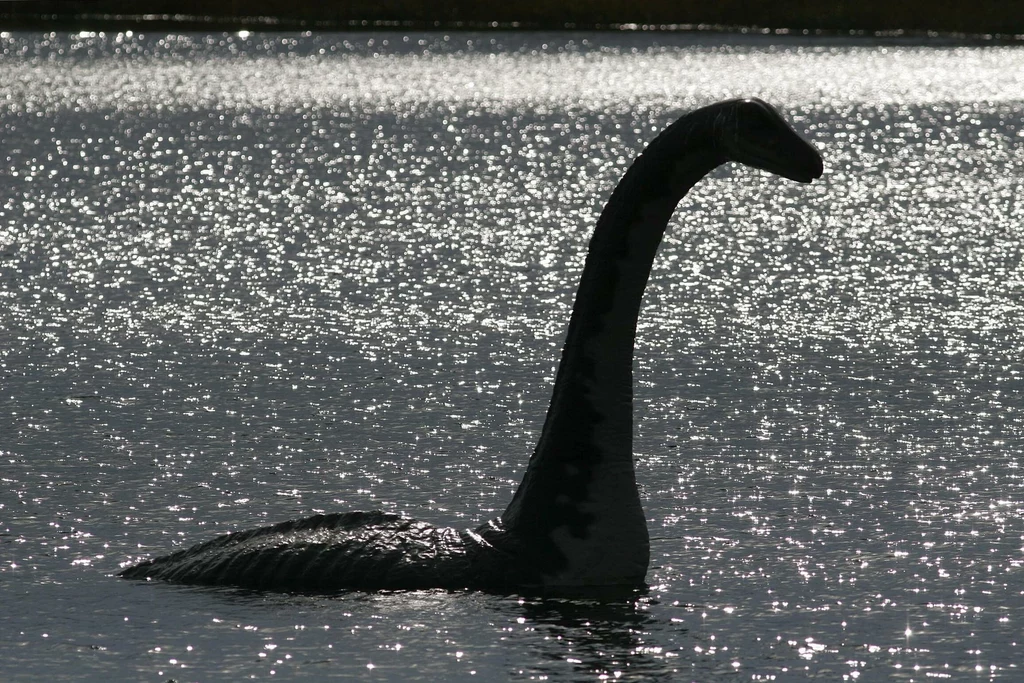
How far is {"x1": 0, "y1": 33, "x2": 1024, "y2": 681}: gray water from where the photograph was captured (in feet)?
19.0

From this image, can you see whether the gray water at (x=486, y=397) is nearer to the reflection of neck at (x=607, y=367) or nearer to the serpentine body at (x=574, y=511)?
the serpentine body at (x=574, y=511)

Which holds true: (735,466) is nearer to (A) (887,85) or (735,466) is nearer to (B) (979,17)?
(A) (887,85)

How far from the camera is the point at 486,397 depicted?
9.70 metres

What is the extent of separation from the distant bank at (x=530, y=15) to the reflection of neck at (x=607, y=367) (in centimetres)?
4267

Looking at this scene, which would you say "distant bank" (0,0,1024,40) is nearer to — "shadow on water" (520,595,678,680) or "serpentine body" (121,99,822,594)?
"serpentine body" (121,99,822,594)

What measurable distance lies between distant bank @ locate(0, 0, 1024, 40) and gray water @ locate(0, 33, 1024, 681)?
24127mm

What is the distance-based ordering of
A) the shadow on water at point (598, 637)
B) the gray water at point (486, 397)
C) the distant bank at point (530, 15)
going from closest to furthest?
the shadow on water at point (598, 637), the gray water at point (486, 397), the distant bank at point (530, 15)

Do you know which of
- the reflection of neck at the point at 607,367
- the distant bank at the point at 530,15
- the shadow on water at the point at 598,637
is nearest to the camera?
the shadow on water at the point at 598,637

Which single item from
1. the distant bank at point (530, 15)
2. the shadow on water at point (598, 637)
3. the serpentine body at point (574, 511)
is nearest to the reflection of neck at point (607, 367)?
the serpentine body at point (574, 511)

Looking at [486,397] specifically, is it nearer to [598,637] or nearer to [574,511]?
[574,511]

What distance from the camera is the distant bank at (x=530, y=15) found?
159 ft

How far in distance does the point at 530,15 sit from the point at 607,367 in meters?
44.4

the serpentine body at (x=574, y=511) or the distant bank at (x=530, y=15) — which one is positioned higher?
the distant bank at (x=530, y=15)

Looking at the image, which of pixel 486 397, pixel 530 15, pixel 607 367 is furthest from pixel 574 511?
pixel 530 15
